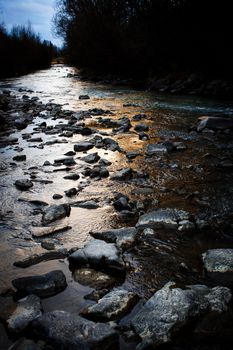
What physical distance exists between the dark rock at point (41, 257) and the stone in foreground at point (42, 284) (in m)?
0.24

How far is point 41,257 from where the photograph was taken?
7.45 ft

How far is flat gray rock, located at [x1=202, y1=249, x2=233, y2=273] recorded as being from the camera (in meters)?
2.03

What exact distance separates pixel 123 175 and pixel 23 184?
3.55ft

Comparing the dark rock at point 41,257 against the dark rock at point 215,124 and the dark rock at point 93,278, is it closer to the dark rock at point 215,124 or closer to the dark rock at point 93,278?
the dark rock at point 93,278

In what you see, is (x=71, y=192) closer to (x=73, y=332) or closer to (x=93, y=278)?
(x=93, y=278)

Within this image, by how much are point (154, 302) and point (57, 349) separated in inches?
20.7

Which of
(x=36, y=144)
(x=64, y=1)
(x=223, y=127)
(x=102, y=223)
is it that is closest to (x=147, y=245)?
(x=102, y=223)

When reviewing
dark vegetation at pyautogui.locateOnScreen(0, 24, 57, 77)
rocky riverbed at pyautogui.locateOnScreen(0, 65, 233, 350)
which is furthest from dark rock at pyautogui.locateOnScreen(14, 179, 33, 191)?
dark vegetation at pyautogui.locateOnScreen(0, 24, 57, 77)

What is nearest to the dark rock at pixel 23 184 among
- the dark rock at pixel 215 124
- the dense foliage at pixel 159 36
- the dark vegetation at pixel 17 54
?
the dark rock at pixel 215 124

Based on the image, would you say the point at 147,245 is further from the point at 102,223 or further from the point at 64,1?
the point at 64,1

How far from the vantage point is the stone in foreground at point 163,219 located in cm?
263

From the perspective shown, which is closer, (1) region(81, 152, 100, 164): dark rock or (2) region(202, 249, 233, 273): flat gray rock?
(2) region(202, 249, 233, 273): flat gray rock

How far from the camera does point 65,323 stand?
Result: 5.24ft

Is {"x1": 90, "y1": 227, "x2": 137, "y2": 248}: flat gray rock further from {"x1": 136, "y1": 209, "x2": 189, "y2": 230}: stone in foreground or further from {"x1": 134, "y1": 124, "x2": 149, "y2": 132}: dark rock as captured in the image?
{"x1": 134, "y1": 124, "x2": 149, "y2": 132}: dark rock
